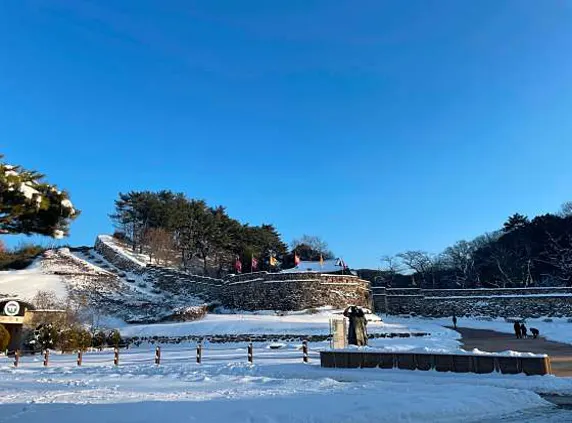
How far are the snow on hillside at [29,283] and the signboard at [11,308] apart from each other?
11.3 meters

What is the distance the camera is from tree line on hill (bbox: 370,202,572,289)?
1897 inches

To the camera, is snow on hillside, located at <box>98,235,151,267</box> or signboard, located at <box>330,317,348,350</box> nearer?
signboard, located at <box>330,317,348,350</box>

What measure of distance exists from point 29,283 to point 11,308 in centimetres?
1658

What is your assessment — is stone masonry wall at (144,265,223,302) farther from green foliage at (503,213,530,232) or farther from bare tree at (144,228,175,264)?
green foliage at (503,213,530,232)

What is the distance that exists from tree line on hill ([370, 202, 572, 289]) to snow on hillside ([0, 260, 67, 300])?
37733mm

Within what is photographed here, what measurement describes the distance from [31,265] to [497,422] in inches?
1979

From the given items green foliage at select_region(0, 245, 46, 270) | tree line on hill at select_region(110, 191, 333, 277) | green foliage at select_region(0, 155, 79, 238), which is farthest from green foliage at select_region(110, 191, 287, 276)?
green foliage at select_region(0, 155, 79, 238)

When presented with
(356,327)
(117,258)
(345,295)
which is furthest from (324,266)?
(356,327)

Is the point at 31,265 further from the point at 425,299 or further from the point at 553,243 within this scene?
the point at 553,243

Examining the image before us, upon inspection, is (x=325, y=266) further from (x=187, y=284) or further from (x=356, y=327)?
(x=356, y=327)

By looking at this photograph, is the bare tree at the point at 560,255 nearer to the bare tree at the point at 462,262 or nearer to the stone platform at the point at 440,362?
the bare tree at the point at 462,262

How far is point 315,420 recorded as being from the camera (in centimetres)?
688

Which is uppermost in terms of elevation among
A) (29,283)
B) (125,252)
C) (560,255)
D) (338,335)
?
(125,252)

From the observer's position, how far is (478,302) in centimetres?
4019
